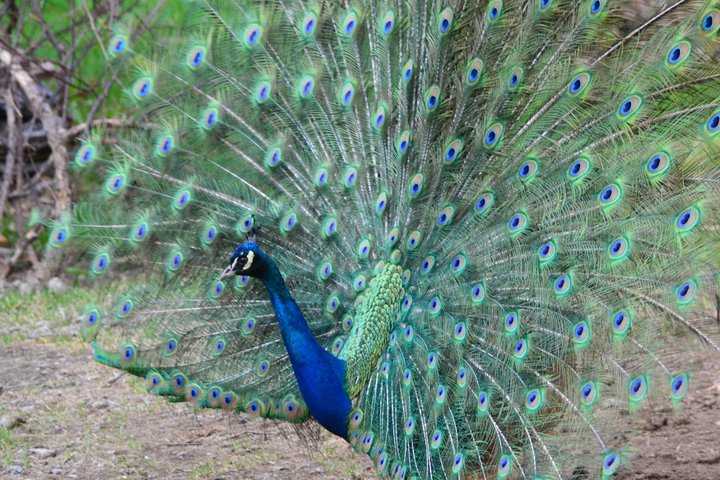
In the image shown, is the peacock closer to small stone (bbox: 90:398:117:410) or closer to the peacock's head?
the peacock's head

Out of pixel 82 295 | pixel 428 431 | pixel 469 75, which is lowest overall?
pixel 428 431

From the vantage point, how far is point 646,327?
11.1 feet

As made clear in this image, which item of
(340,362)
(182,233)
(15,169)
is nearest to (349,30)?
(182,233)

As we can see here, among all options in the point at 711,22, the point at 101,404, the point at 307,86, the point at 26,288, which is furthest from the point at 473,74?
the point at 26,288

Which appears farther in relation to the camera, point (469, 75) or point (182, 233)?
point (182, 233)

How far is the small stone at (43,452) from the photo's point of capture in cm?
466

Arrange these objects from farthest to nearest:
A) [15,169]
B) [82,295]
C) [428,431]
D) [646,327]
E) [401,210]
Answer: [15,169], [82,295], [401,210], [428,431], [646,327]

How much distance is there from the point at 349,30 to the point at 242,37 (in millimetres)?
441

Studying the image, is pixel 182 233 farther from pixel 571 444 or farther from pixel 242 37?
pixel 571 444

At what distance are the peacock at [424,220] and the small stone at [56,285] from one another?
3.13m

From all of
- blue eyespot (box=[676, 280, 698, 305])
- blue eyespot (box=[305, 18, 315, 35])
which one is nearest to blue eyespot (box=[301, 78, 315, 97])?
blue eyespot (box=[305, 18, 315, 35])

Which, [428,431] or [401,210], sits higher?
[401,210]

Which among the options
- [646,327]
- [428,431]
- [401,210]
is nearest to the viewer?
[646,327]

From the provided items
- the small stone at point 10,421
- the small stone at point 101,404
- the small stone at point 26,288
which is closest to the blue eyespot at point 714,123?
the small stone at point 101,404
